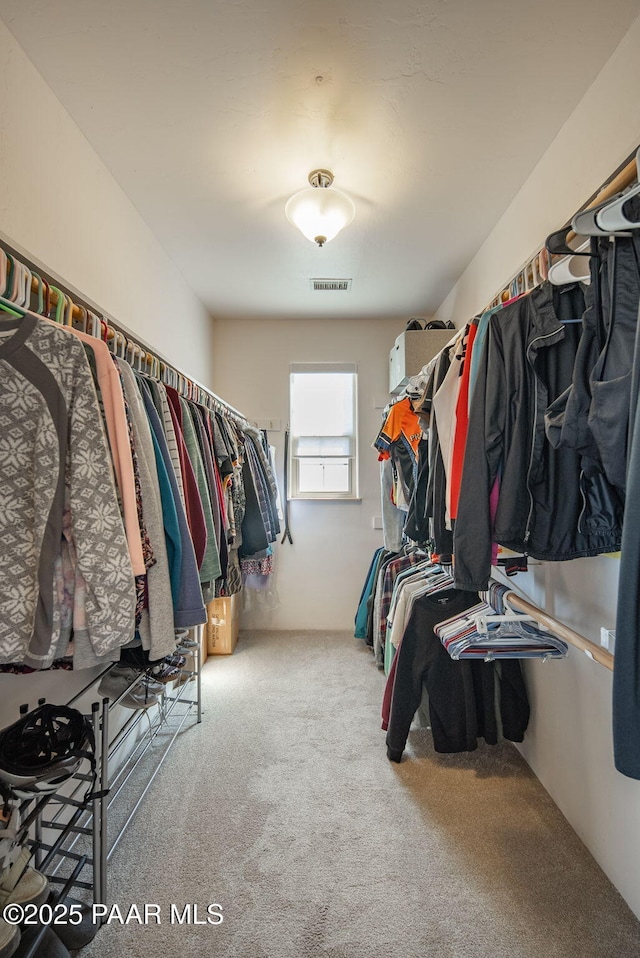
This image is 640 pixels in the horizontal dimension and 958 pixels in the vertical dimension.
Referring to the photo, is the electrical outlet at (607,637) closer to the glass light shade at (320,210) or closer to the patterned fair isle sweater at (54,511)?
the patterned fair isle sweater at (54,511)

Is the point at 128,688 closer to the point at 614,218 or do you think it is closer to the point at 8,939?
the point at 8,939

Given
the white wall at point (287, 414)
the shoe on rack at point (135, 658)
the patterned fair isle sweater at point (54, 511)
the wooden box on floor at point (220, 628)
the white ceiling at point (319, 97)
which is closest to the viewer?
the patterned fair isle sweater at point (54, 511)

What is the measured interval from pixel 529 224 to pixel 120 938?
120 inches

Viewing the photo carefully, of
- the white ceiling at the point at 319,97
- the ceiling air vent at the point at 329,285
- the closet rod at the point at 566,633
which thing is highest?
the white ceiling at the point at 319,97

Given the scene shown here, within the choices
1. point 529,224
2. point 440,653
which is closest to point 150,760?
point 440,653

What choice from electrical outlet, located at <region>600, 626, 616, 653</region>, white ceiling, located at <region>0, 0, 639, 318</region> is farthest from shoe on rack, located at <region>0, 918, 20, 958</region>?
white ceiling, located at <region>0, 0, 639, 318</region>

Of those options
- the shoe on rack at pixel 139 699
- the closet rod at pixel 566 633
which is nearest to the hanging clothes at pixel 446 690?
the closet rod at pixel 566 633

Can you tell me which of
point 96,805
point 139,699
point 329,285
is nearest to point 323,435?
point 329,285

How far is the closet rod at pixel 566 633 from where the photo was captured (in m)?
1.04

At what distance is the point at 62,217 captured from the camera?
161 cm

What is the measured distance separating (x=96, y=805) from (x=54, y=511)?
0.98 meters

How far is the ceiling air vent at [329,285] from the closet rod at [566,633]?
242 cm

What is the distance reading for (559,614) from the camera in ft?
5.44

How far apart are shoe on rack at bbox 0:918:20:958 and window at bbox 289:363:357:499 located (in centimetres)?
298
